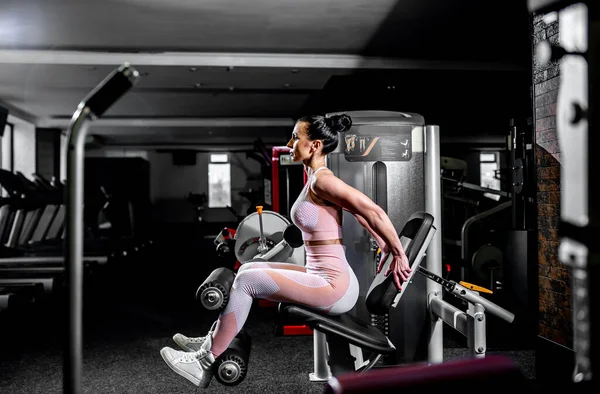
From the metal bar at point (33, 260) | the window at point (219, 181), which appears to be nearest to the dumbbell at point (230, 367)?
the metal bar at point (33, 260)

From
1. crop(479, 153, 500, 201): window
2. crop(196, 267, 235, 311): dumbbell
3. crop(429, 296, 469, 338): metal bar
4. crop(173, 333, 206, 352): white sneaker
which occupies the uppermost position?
crop(479, 153, 500, 201): window

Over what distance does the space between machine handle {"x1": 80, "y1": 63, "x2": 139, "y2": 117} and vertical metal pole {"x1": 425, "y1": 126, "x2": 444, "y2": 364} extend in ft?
6.77

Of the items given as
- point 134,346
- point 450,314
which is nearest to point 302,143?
point 450,314

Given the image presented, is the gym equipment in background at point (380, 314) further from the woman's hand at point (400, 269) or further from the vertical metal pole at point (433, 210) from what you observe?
the vertical metal pole at point (433, 210)

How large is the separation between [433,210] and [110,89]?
2.11 m

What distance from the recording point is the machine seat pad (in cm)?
185

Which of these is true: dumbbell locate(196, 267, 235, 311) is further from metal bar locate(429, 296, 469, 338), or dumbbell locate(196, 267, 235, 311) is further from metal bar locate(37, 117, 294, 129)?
metal bar locate(37, 117, 294, 129)

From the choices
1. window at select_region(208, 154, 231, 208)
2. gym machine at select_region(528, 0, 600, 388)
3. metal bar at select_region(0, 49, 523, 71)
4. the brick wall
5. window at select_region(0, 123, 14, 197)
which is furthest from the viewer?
window at select_region(208, 154, 231, 208)

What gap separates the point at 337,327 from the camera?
1.85 m

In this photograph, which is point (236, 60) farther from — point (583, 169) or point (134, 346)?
point (583, 169)

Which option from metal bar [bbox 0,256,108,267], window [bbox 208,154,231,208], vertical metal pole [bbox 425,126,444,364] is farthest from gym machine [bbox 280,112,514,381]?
window [bbox 208,154,231,208]

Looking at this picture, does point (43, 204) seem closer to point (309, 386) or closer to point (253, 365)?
point (253, 365)

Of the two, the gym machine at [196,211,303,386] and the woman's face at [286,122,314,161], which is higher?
the woman's face at [286,122,314,161]

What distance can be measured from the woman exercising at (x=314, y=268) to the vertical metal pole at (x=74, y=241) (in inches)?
36.8
